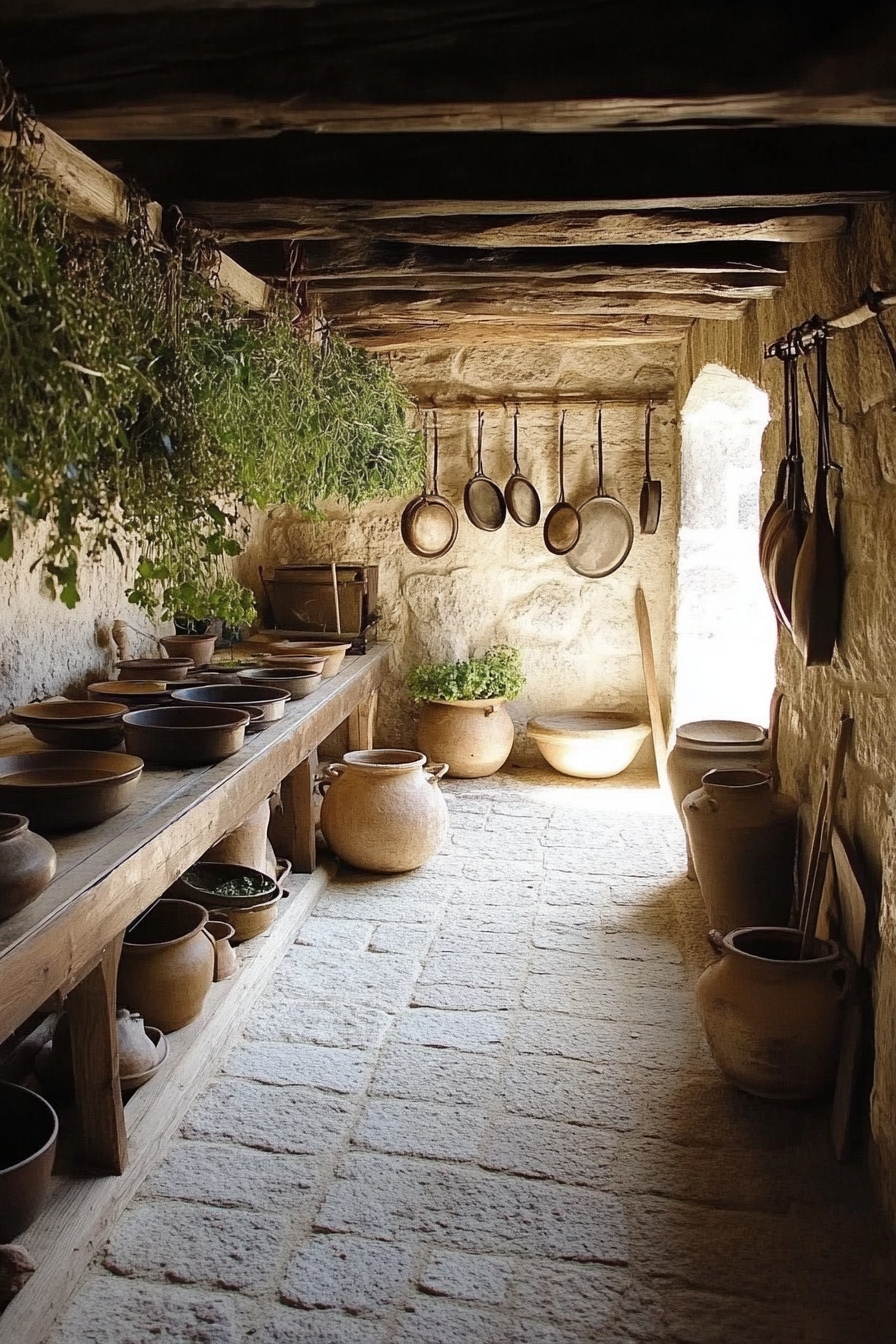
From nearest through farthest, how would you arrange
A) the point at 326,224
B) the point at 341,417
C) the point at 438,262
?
the point at 326,224 < the point at 438,262 < the point at 341,417

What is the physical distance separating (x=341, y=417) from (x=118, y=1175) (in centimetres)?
274

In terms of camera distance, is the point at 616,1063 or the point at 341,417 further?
the point at 341,417

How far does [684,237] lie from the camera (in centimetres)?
280

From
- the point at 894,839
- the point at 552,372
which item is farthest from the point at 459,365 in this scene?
the point at 894,839

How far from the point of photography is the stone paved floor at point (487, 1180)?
1.94m

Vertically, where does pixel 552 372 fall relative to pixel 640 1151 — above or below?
above

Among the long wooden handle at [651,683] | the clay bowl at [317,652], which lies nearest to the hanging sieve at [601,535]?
the long wooden handle at [651,683]

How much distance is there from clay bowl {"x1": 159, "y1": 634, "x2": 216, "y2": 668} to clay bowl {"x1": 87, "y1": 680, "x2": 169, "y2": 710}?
573 millimetres

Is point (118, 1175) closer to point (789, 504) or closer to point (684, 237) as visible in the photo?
point (789, 504)

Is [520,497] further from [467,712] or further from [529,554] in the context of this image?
[467,712]

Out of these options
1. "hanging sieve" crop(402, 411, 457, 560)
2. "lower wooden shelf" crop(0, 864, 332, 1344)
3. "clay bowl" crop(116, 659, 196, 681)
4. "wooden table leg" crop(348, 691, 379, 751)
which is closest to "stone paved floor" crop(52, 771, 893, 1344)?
"lower wooden shelf" crop(0, 864, 332, 1344)

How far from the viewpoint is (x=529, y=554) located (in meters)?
5.95

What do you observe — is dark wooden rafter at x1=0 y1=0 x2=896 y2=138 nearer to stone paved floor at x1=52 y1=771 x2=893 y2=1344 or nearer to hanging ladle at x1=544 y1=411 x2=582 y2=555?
stone paved floor at x1=52 y1=771 x2=893 y2=1344

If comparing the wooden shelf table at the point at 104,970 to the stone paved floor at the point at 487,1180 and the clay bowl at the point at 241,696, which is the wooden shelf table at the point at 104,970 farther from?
the clay bowl at the point at 241,696
